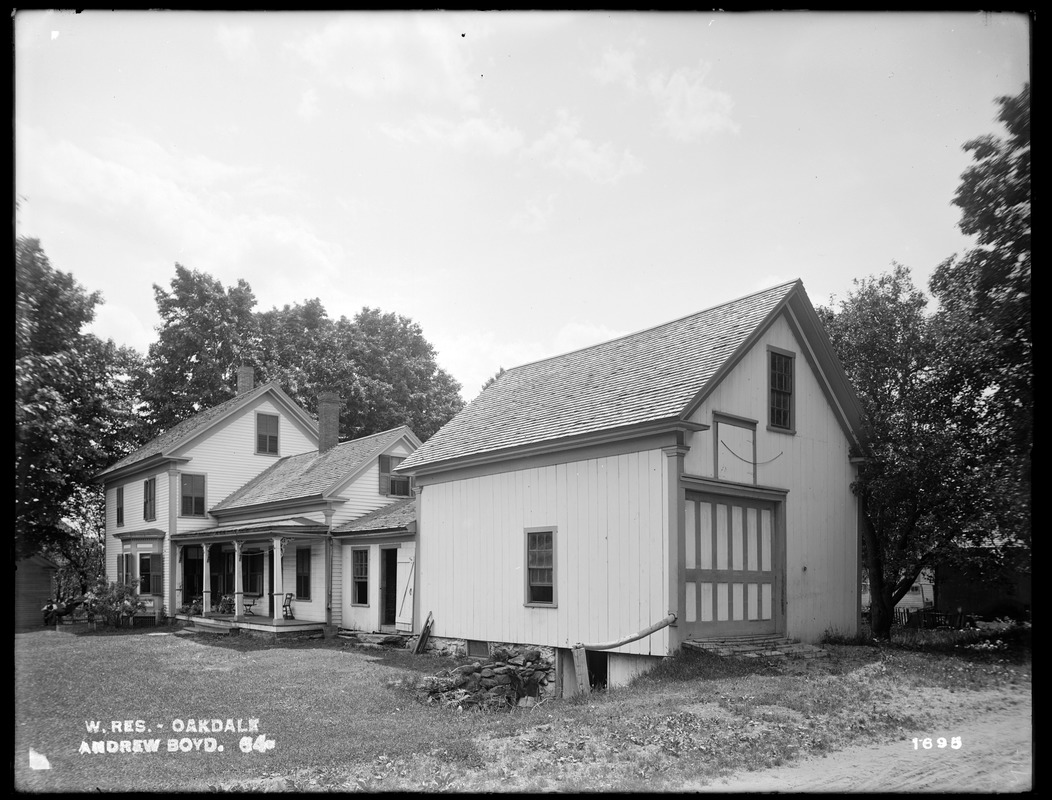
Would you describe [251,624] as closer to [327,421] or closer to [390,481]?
[390,481]

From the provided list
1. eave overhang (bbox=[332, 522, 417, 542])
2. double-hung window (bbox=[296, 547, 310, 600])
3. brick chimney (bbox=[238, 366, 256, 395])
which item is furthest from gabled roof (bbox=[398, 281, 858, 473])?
brick chimney (bbox=[238, 366, 256, 395])

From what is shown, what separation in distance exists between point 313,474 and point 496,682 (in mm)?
16150

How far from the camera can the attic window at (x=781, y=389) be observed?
1689 centimetres

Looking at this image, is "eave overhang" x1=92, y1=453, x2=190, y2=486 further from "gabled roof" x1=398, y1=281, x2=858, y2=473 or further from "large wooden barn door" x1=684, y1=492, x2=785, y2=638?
"large wooden barn door" x1=684, y1=492, x2=785, y2=638

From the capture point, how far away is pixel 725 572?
15.4 m

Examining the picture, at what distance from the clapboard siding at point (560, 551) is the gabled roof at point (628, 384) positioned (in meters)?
0.73

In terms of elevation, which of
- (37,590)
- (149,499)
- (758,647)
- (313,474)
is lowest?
(37,590)

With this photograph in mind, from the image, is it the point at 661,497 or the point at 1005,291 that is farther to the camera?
the point at 661,497

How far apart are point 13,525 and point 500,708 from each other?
852 centimetres

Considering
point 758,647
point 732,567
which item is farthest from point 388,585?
point 758,647

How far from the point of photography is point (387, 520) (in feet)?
77.5

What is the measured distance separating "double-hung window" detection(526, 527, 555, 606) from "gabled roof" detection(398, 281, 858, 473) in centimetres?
Answer: 183

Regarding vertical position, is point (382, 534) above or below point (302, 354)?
below

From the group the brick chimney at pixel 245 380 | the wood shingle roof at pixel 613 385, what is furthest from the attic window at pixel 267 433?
the wood shingle roof at pixel 613 385
